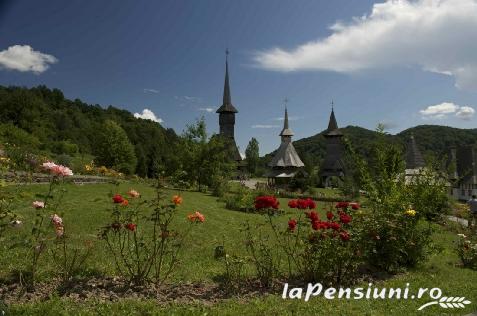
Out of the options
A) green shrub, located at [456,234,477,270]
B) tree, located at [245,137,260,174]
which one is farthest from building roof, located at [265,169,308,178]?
tree, located at [245,137,260,174]

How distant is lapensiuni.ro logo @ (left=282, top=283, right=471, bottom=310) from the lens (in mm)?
5328

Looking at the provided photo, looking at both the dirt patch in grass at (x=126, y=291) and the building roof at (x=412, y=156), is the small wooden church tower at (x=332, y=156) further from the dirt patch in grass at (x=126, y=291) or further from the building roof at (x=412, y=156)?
the dirt patch in grass at (x=126, y=291)

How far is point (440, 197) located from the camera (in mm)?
8484

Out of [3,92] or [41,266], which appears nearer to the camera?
[41,266]

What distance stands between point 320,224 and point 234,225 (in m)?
7.27

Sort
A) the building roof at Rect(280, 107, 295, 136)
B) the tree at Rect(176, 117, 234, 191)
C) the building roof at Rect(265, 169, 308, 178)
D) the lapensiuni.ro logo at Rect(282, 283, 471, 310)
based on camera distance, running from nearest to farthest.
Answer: the lapensiuni.ro logo at Rect(282, 283, 471, 310) → the tree at Rect(176, 117, 234, 191) → the building roof at Rect(265, 169, 308, 178) → the building roof at Rect(280, 107, 295, 136)

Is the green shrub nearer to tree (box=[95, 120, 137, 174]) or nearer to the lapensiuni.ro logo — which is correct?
the lapensiuni.ro logo

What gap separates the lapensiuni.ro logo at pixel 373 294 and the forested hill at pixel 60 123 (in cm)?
A: 3932

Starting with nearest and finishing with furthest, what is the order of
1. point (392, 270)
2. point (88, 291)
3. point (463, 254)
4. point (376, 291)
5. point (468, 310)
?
1. point (88, 291)
2. point (468, 310)
3. point (376, 291)
4. point (392, 270)
5. point (463, 254)

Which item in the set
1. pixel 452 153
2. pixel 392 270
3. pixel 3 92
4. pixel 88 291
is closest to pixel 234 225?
pixel 392 270

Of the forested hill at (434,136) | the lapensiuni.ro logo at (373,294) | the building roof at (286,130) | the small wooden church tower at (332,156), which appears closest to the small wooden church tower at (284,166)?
the small wooden church tower at (332,156)

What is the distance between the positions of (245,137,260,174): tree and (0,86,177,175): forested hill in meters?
29.2

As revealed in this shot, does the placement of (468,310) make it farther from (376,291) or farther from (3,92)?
(3,92)

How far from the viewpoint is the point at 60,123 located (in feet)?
193
